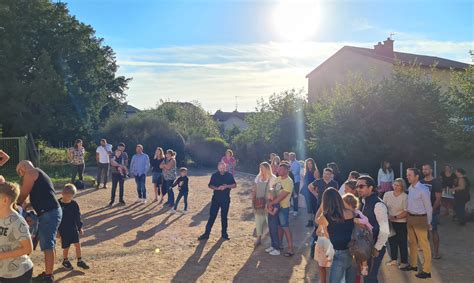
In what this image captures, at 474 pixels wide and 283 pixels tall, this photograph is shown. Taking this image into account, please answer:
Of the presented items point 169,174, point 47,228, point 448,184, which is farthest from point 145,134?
point 47,228

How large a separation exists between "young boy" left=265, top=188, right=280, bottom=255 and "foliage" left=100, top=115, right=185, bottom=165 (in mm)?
20702

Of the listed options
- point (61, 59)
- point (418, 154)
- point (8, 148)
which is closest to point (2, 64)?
point (61, 59)

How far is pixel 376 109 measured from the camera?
55.2ft

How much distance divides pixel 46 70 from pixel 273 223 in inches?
928

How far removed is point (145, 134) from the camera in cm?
2827

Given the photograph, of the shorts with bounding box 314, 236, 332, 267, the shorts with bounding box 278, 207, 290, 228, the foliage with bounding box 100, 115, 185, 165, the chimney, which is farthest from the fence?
the chimney

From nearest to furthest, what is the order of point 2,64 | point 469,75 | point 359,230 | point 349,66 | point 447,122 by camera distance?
point 359,230 < point 469,75 < point 447,122 < point 2,64 < point 349,66

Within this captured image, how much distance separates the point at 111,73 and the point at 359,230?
1537 inches

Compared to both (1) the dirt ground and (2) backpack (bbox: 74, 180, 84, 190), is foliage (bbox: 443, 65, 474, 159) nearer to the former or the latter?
(1) the dirt ground

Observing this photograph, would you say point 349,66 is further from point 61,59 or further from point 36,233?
point 36,233

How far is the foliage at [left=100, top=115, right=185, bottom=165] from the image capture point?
28078 mm

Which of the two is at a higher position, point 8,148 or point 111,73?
point 111,73

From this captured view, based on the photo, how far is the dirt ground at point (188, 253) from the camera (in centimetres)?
689

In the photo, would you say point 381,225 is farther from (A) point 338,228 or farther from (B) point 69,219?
(B) point 69,219
